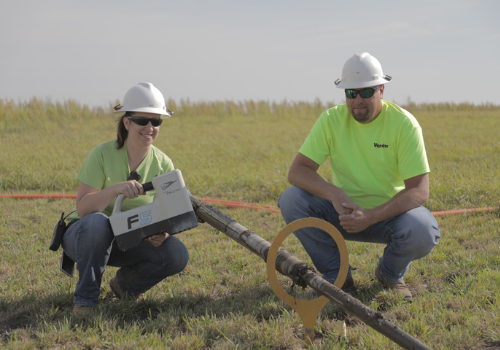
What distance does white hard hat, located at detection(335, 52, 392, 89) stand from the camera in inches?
133

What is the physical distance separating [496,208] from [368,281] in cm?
249

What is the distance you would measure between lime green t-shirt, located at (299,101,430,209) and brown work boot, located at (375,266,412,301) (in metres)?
0.53

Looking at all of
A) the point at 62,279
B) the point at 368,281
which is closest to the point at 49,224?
the point at 62,279

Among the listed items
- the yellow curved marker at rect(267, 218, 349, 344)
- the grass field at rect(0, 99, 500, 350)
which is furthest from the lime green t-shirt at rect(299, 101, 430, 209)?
the yellow curved marker at rect(267, 218, 349, 344)

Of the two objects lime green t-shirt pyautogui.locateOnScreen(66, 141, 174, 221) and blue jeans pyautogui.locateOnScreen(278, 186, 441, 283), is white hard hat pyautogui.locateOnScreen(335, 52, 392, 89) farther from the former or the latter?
lime green t-shirt pyautogui.locateOnScreen(66, 141, 174, 221)

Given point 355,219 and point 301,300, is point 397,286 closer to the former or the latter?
point 355,219

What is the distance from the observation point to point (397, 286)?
339 centimetres

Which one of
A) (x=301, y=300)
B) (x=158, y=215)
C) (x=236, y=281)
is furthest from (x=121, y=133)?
(x=301, y=300)

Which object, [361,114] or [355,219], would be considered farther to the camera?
[361,114]

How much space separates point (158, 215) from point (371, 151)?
65.3 inches

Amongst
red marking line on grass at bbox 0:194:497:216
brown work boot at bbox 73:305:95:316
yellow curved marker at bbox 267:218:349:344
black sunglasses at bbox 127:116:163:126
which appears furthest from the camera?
red marking line on grass at bbox 0:194:497:216

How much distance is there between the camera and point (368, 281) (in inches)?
143

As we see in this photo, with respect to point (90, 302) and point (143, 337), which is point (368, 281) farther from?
point (90, 302)

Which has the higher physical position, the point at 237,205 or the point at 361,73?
the point at 361,73
